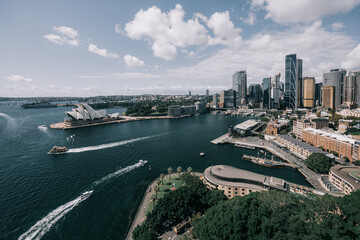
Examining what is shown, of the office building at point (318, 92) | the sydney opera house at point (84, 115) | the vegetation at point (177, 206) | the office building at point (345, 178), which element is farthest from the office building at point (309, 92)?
the vegetation at point (177, 206)

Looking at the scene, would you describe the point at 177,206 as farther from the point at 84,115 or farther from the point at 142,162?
the point at 84,115

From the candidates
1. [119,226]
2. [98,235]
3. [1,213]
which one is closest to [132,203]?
[119,226]

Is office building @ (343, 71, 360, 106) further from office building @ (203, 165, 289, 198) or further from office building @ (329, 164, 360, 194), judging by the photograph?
office building @ (203, 165, 289, 198)

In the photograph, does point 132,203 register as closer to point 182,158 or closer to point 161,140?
point 182,158

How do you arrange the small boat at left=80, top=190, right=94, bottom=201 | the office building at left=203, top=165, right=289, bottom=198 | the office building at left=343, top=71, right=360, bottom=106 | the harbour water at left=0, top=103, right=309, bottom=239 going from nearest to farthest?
1. the harbour water at left=0, top=103, right=309, bottom=239
2. the office building at left=203, top=165, right=289, bottom=198
3. the small boat at left=80, top=190, right=94, bottom=201
4. the office building at left=343, top=71, right=360, bottom=106

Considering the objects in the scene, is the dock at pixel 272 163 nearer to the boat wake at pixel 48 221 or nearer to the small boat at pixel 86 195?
the small boat at pixel 86 195

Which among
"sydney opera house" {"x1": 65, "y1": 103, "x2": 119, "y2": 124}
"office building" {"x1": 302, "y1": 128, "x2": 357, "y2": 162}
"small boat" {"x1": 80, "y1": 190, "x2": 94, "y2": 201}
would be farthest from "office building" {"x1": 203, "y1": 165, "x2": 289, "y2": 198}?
"sydney opera house" {"x1": 65, "y1": 103, "x2": 119, "y2": 124}
